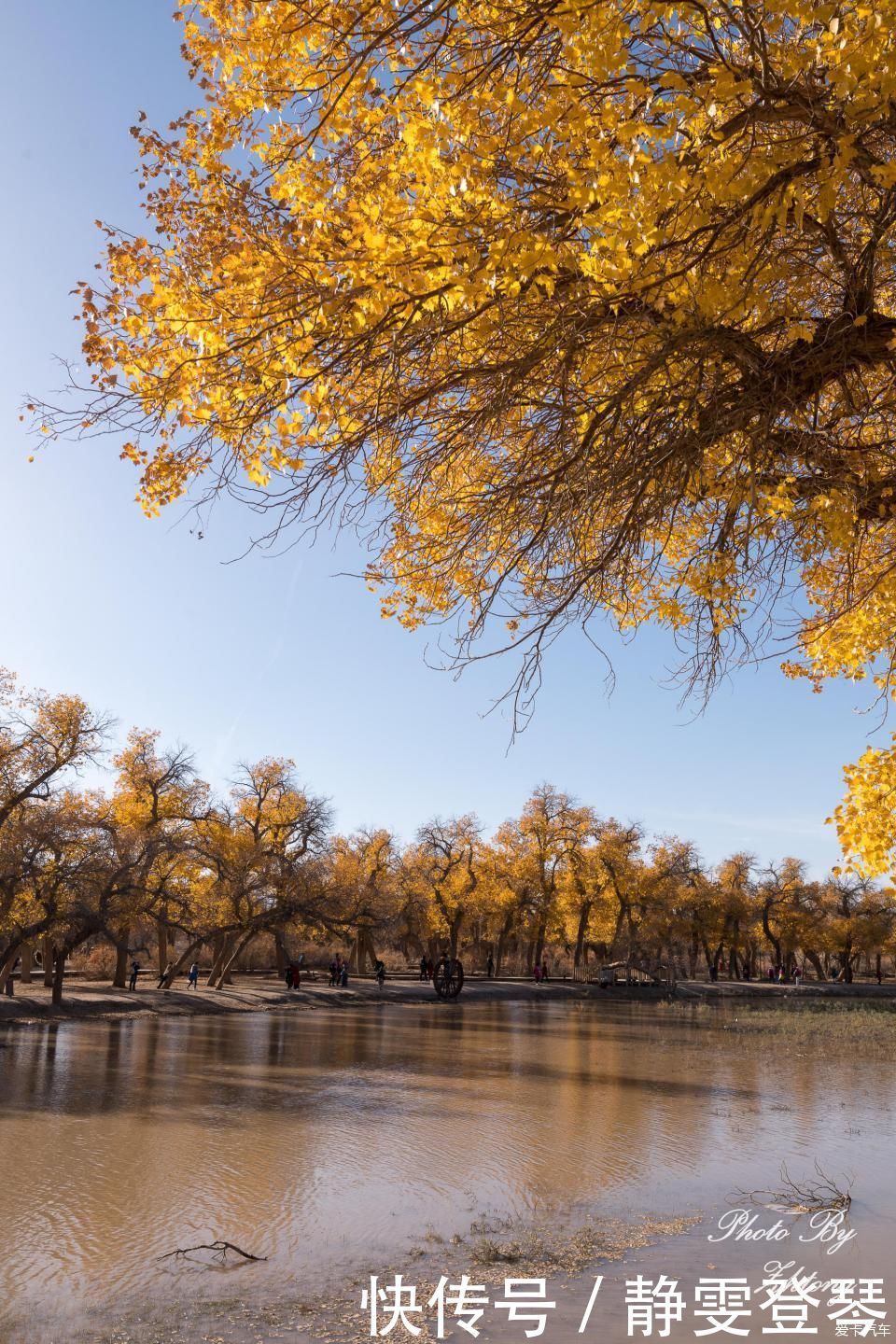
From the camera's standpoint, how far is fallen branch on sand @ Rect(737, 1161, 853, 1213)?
405 inches

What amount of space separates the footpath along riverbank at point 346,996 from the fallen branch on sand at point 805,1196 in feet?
69.5

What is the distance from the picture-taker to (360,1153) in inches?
489

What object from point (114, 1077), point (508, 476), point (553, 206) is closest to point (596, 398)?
point (508, 476)

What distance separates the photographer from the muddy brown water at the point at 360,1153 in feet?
27.3

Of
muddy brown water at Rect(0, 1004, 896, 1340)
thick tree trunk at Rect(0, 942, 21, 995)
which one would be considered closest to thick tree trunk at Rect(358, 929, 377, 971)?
thick tree trunk at Rect(0, 942, 21, 995)

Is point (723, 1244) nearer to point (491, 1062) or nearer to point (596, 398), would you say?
point (596, 398)

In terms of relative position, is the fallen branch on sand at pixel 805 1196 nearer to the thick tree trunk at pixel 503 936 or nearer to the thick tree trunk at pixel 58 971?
the thick tree trunk at pixel 58 971

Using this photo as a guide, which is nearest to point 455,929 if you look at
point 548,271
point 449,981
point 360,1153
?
point 449,981

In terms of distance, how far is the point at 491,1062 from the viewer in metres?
21.7

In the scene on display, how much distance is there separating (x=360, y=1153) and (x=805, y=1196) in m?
5.38

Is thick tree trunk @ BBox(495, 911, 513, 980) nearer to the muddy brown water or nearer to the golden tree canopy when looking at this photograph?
the muddy brown water

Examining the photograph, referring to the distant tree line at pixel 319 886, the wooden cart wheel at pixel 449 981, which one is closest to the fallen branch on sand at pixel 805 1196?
the distant tree line at pixel 319 886

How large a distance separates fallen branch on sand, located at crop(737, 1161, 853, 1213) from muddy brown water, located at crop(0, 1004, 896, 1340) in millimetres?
234

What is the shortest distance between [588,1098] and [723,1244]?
8344 mm
